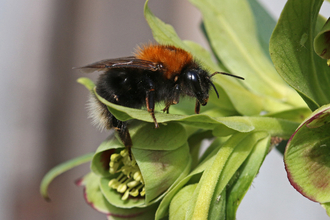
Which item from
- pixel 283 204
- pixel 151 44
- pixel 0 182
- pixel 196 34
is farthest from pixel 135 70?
pixel 196 34

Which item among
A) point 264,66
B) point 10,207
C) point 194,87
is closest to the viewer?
point 194,87

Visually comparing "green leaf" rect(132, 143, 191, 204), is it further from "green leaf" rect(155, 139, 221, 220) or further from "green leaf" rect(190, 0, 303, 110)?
"green leaf" rect(190, 0, 303, 110)

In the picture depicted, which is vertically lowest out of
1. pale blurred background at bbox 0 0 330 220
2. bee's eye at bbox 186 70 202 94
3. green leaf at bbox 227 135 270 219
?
pale blurred background at bbox 0 0 330 220

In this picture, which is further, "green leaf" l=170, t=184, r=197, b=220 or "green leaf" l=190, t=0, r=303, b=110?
"green leaf" l=190, t=0, r=303, b=110

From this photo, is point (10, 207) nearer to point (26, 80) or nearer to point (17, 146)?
point (17, 146)

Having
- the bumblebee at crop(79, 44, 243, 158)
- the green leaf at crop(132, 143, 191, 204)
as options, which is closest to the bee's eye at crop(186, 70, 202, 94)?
the bumblebee at crop(79, 44, 243, 158)

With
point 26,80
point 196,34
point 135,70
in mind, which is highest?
point 135,70
